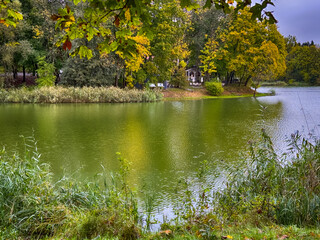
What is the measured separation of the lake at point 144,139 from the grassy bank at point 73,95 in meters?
5.78

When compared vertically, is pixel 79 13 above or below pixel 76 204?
above

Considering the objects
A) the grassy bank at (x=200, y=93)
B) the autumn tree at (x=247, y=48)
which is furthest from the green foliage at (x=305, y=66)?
the grassy bank at (x=200, y=93)

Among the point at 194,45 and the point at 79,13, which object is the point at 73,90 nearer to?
the point at 79,13

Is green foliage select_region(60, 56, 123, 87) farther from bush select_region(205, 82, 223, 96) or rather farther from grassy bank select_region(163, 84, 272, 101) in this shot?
bush select_region(205, 82, 223, 96)

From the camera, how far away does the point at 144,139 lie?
11.0m

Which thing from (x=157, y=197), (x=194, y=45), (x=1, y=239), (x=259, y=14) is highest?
(x=194, y=45)

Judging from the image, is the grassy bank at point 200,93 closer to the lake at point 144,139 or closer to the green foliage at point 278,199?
the lake at point 144,139

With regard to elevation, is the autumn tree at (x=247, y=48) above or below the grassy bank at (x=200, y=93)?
above

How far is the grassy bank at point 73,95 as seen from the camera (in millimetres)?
22969

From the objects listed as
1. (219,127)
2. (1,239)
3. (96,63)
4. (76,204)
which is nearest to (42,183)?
(76,204)

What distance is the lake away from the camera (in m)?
7.27

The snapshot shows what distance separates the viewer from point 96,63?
26594mm

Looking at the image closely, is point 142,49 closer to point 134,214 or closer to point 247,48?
point 247,48

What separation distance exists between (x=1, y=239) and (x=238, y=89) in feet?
119
